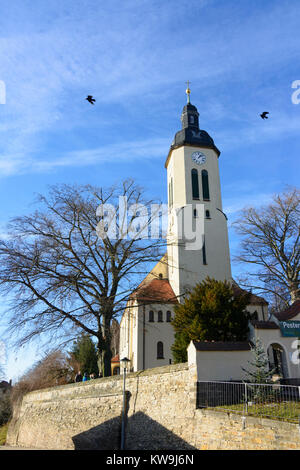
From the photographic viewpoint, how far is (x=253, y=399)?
11141mm

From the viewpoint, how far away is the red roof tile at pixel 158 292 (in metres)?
22.1

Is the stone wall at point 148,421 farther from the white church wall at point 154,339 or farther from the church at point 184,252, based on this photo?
the church at point 184,252

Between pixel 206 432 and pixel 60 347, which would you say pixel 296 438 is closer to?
pixel 206 432

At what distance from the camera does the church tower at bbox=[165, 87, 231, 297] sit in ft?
90.8

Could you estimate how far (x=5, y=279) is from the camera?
17.7m

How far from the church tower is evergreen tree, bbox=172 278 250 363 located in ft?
26.4

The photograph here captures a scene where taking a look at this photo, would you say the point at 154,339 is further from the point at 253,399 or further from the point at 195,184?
the point at 253,399

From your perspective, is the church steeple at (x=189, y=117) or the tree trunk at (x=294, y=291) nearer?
the tree trunk at (x=294, y=291)

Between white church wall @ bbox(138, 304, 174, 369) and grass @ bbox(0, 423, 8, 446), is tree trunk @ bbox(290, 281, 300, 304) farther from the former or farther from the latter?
grass @ bbox(0, 423, 8, 446)

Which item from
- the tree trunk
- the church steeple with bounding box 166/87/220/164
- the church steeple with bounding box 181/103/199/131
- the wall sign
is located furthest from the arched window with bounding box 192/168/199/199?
the wall sign

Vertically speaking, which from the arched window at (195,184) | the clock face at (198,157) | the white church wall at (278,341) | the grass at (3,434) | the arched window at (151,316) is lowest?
the grass at (3,434)

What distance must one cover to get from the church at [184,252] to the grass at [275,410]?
41.3 ft

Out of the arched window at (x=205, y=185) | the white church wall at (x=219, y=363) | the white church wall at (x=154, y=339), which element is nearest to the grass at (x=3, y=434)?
the white church wall at (x=154, y=339)

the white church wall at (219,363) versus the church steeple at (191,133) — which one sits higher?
the church steeple at (191,133)
